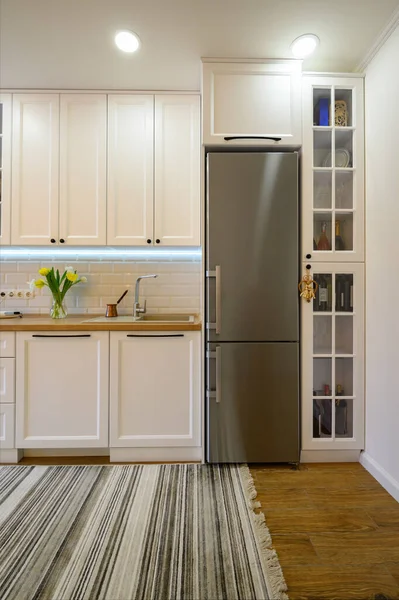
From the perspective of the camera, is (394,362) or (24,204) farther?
(24,204)

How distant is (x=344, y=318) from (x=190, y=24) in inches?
75.0

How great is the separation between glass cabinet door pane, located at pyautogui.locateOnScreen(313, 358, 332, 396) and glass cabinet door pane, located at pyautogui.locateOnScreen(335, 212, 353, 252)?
72 centimetres

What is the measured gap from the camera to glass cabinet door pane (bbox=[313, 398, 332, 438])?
1.96 metres

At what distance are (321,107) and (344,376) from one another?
5.68 feet

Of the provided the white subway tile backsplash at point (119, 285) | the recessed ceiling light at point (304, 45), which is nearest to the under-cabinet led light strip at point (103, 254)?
the white subway tile backsplash at point (119, 285)

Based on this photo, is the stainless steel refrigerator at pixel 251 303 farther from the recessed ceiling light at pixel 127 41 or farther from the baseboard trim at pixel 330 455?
the recessed ceiling light at pixel 127 41

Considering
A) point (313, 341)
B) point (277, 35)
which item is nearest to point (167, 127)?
point (277, 35)

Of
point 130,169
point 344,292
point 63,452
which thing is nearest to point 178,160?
point 130,169

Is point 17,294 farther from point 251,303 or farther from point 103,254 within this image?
point 251,303

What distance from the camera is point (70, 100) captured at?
2168mm

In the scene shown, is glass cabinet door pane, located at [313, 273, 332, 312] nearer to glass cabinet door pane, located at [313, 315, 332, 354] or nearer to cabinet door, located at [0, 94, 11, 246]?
glass cabinet door pane, located at [313, 315, 332, 354]

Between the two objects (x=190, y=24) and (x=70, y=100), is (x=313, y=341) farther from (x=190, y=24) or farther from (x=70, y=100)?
(x=70, y=100)

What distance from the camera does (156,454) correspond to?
1979mm

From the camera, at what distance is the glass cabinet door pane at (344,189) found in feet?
6.52
